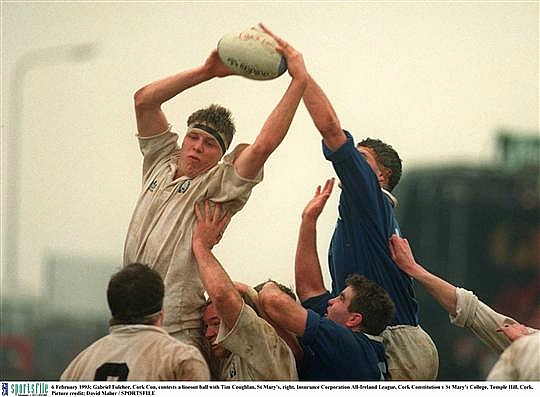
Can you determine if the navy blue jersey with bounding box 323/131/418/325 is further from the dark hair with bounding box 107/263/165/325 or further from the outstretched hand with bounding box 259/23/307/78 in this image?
the dark hair with bounding box 107/263/165/325

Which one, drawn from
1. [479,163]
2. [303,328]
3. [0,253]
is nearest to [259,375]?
[303,328]

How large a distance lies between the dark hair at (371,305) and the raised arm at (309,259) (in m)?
0.55

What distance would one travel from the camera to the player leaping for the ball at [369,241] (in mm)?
7746

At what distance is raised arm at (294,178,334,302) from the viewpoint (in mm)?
8070

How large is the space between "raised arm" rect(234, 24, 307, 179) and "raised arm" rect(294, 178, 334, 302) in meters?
0.72

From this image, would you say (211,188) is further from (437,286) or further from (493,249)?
(493,249)

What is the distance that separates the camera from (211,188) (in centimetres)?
755

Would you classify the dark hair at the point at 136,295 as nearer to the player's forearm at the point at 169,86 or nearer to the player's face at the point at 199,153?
the player's face at the point at 199,153

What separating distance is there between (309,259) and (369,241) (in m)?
0.40

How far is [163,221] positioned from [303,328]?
3.04 feet

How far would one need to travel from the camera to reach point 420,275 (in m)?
7.85

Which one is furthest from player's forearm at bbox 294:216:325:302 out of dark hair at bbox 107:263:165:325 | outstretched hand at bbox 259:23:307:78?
dark hair at bbox 107:263:165:325

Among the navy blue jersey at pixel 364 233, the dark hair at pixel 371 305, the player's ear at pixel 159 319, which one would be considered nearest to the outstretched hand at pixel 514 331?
the navy blue jersey at pixel 364 233
